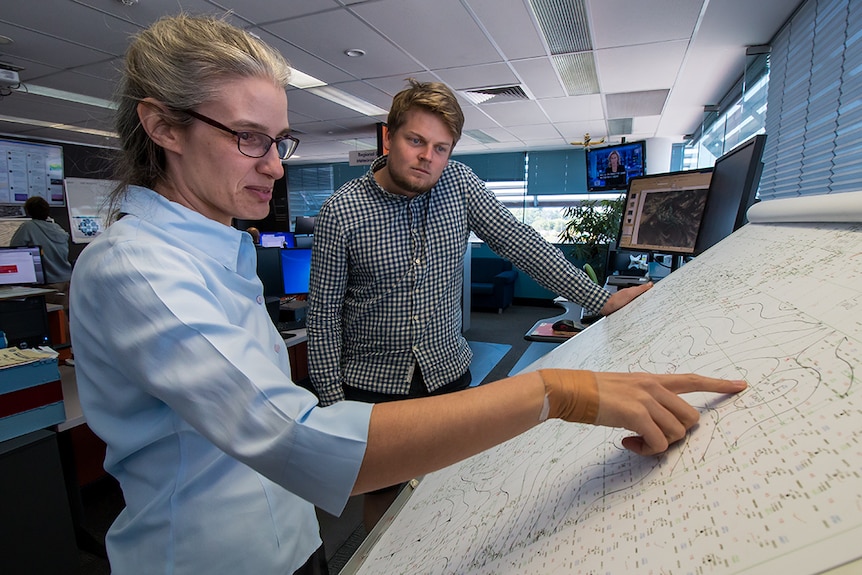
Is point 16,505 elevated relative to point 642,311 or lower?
lower

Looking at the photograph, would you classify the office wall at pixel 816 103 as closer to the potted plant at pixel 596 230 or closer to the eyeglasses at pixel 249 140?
the potted plant at pixel 596 230

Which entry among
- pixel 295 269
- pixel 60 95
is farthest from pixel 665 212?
pixel 60 95

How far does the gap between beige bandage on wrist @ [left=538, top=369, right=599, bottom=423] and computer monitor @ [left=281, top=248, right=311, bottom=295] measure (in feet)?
8.41

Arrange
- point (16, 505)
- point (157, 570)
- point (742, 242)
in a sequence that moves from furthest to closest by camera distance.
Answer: point (16, 505)
point (742, 242)
point (157, 570)

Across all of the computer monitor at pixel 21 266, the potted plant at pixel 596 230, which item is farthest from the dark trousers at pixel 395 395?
the potted plant at pixel 596 230

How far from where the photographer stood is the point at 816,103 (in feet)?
7.92

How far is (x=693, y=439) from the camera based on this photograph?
1.24ft

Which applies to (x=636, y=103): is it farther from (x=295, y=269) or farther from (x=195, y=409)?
(x=195, y=409)

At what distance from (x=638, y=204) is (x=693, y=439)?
5.34ft

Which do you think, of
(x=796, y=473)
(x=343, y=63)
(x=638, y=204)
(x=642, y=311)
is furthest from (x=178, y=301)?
(x=343, y=63)

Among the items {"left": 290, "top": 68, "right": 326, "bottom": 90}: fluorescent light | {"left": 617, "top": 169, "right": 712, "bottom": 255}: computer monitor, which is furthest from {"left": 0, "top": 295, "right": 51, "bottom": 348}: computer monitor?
{"left": 290, "top": 68, "right": 326, "bottom": 90}: fluorescent light

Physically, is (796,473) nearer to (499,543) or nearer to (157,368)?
(499,543)

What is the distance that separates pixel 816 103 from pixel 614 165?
2.47 m

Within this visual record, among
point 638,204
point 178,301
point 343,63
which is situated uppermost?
point 343,63
